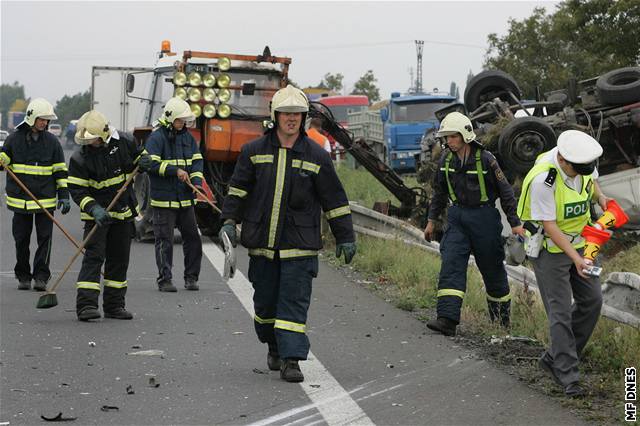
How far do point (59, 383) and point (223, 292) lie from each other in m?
4.47

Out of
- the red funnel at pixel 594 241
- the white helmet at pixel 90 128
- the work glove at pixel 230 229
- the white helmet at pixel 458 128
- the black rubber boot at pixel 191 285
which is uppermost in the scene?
the white helmet at pixel 458 128

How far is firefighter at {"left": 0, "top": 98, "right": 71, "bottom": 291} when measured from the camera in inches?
478

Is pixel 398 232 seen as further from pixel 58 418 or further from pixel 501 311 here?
pixel 58 418

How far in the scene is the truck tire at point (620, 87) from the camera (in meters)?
→ 14.6

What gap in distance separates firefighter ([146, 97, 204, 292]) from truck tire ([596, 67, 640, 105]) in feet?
17.9

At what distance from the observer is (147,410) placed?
6.77m

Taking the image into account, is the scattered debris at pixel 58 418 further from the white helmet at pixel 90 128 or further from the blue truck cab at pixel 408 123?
the blue truck cab at pixel 408 123

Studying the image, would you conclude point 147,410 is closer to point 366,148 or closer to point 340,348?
point 340,348

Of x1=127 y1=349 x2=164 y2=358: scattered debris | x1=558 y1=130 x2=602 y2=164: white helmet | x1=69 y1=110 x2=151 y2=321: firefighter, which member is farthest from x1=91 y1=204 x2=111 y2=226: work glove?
x1=558 y1=130 x2=602 y2=164: white helmet

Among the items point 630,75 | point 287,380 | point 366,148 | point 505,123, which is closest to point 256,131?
point 366,148

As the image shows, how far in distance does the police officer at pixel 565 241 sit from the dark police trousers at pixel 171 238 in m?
5.52

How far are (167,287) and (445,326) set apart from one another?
3749 millimetres

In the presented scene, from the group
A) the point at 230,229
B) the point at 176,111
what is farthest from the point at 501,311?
the point at 176,111

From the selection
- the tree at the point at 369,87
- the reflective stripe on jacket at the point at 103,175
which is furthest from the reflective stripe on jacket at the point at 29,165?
the tree at the point at 369,87
